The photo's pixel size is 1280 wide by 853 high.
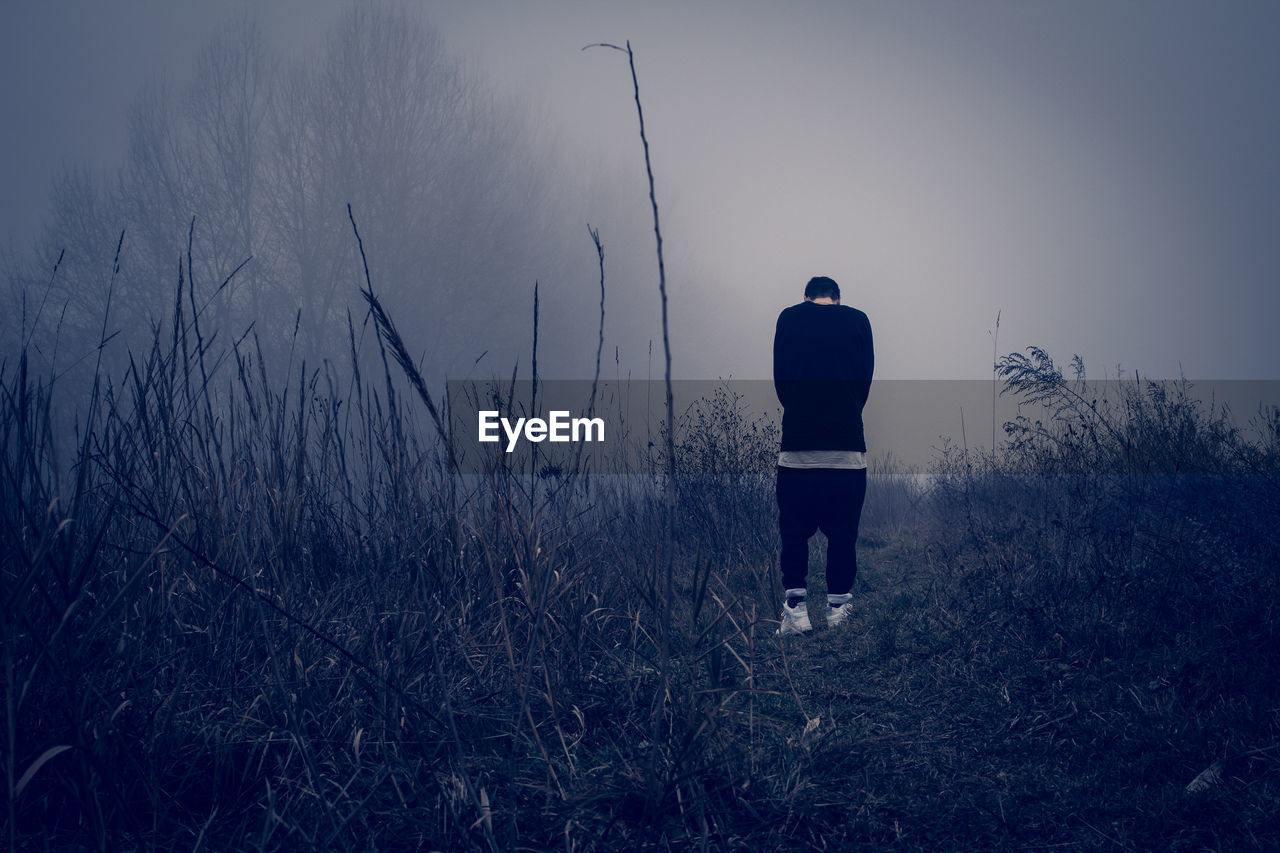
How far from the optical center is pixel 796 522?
10.8 ft

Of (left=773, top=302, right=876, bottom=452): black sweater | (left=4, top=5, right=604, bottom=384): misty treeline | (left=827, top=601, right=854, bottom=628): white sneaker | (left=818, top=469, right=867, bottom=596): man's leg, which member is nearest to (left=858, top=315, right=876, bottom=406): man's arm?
(left=773, top=302, right=876, bottom=452): black sweater

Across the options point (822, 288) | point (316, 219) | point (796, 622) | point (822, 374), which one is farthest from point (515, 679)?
point (316, 219)

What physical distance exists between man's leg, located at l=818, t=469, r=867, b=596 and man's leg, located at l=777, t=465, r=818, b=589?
7 centimetres

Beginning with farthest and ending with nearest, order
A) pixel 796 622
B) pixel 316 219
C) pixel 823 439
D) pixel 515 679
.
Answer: pixel 316 219 → pixel 823 439 → pixel 796 622 → pixel 515 679

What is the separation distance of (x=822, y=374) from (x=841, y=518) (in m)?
0.72

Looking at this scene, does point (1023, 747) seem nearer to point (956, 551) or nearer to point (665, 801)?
point (665, 801)

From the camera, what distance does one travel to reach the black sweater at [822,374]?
323cm

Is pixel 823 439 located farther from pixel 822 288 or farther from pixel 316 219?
pixel 316 219

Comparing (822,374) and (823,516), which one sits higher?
(822,374)

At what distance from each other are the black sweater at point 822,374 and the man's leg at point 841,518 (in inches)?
6.3

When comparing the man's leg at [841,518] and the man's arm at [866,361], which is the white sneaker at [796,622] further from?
the man's arm at [866,361]

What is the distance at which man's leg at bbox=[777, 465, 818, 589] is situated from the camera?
327 centimetres

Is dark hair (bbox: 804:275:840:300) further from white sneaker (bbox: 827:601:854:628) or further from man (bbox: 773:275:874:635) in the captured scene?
white sneaker (bbox: 827:601:854:628)

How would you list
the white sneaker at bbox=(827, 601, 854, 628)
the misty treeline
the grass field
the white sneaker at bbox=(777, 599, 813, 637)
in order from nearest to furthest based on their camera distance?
the grass field
the white sneaker at bbox=(777, 599, 813, 637)
the white sneaker at bbox=(827, 601, 854, 628)
the misty treeline
